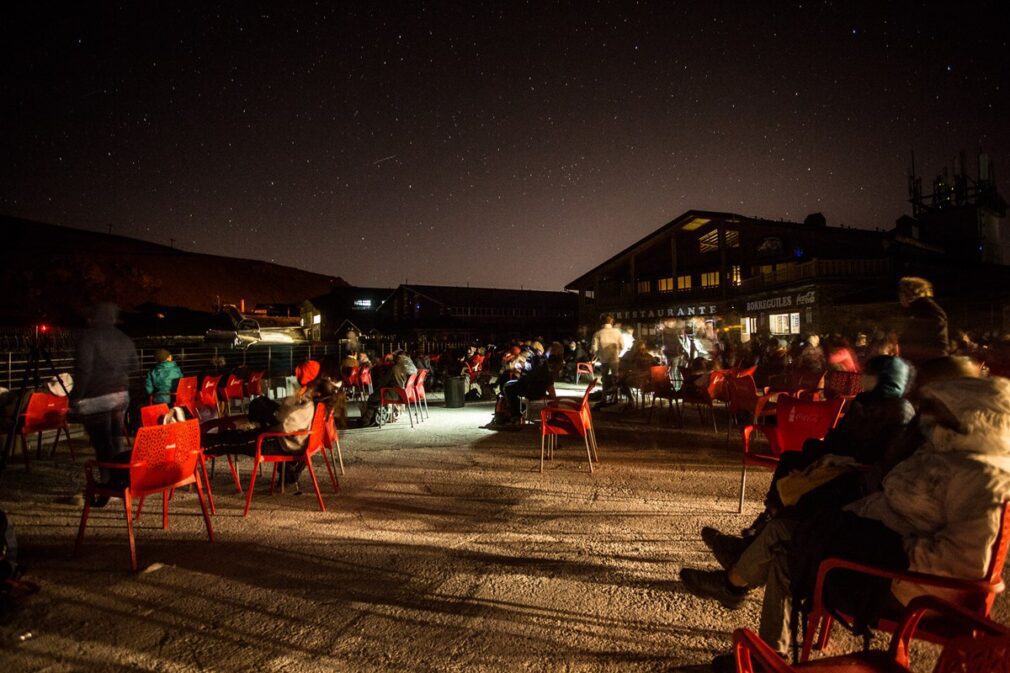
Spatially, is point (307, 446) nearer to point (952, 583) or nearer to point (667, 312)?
point (952, 583)

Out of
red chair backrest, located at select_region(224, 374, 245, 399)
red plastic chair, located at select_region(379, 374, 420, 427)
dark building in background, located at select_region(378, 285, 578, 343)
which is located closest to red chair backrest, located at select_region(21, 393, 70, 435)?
red chair backrest, located at select_region(224, 374, 245, 399)

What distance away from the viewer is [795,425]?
468cm

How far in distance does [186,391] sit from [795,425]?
8143 millimetres

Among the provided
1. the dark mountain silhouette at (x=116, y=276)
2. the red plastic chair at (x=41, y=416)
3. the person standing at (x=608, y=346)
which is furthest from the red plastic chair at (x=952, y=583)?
the dark mountain silhouette at (x=116, y=276)

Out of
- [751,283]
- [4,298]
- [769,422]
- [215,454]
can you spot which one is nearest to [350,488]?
[215,454]

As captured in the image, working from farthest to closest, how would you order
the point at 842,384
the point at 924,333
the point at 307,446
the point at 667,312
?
the point at 667,312 < the point at 842,384 < the point at 307,446 < the point at 924,333

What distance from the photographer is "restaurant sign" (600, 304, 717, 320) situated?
25.2 m

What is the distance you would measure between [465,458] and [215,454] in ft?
9.78

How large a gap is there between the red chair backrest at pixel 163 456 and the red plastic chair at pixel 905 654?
386cm

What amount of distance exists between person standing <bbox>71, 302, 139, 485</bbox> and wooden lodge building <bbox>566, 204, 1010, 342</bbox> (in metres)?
11.0

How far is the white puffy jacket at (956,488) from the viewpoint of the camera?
1.97 meters

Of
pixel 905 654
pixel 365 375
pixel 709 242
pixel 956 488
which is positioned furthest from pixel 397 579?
pixel 709 242

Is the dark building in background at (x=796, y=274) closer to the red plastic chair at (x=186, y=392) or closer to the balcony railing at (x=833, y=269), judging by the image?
the balcony railing at (x=833, y=269)

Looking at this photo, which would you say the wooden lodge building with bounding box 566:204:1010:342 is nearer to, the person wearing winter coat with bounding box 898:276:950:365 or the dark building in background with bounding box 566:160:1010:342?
the dark building in background with bounding box 566:160:1010:342
